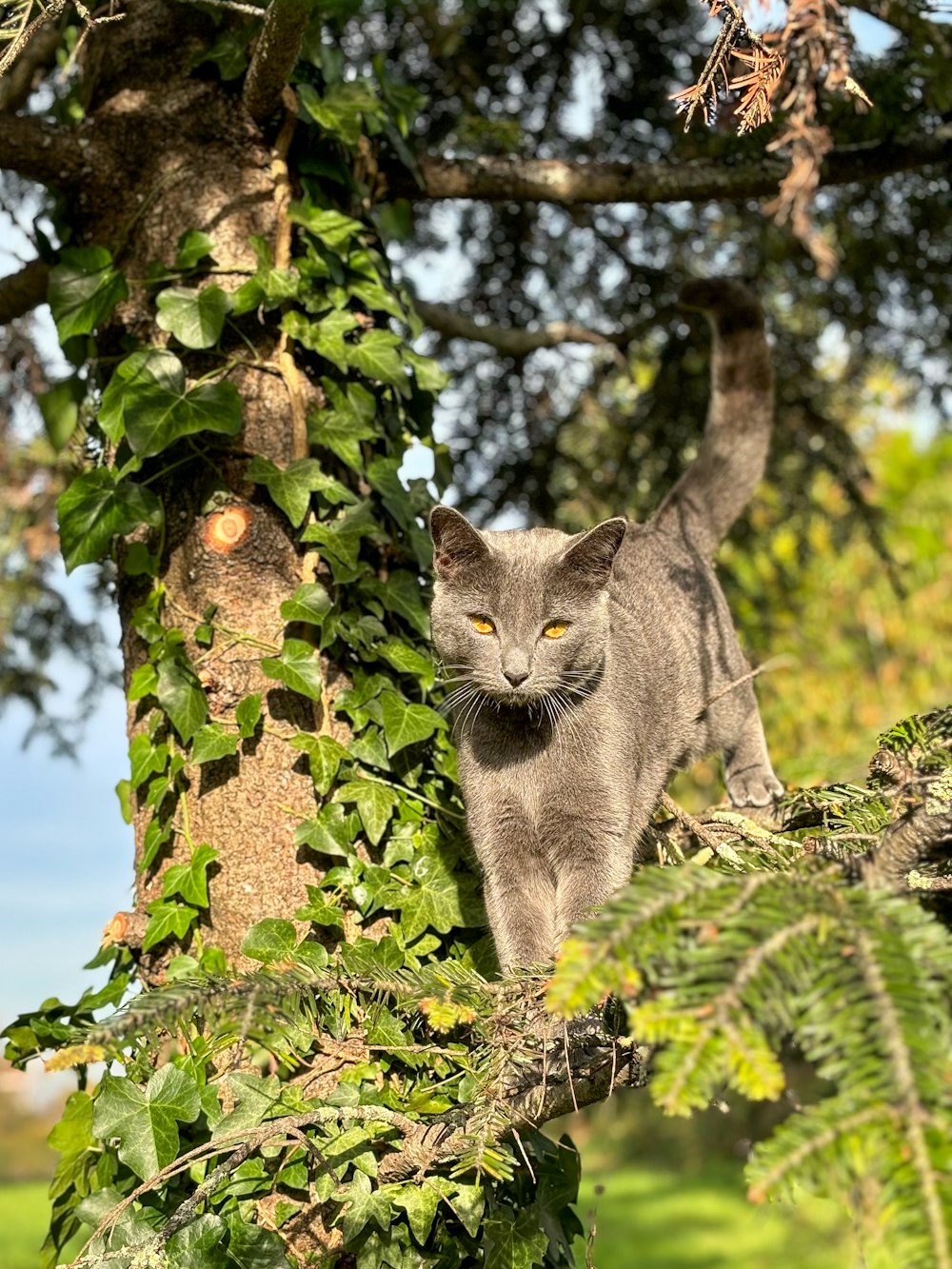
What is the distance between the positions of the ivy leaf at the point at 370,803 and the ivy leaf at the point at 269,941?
0.64 feet

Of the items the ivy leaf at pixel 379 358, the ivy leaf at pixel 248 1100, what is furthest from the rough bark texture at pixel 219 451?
the ivy leaf at pixel 248 1100

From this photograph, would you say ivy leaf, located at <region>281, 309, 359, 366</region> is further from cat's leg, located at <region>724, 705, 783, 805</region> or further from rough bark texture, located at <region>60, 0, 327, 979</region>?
cat's leg, located at <region>724, 705, 783, 805</region>

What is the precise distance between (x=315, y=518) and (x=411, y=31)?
1852 mm

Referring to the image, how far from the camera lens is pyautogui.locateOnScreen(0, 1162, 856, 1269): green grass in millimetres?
5121

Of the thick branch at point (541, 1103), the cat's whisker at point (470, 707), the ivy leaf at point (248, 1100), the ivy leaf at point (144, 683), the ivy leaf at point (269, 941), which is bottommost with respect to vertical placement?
the thick branch at point (541, 1103)

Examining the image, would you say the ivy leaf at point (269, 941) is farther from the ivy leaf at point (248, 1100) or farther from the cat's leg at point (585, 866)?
the cat's leg at point (585, 866)

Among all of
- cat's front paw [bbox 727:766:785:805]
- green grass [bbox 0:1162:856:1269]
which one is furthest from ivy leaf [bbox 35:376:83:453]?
green grass [bbox 0:1162:856:1269]

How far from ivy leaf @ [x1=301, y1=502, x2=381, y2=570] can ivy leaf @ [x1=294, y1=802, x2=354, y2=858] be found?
0.41m

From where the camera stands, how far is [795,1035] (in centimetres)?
89

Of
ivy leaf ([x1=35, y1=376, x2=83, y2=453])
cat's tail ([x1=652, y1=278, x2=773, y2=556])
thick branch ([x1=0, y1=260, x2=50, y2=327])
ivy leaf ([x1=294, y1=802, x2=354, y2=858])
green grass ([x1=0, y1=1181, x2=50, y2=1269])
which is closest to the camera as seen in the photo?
ivy leaf ([x1=294, y1=802, x2=354, y2=858])

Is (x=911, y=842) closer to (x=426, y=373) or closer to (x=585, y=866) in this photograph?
(x=585, y=866)

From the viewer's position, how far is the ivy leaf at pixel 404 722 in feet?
6.25

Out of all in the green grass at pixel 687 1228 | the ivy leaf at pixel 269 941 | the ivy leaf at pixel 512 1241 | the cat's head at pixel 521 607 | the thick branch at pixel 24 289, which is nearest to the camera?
the ivy leaf at pixel 512 1241

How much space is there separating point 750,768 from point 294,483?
4.03ft
